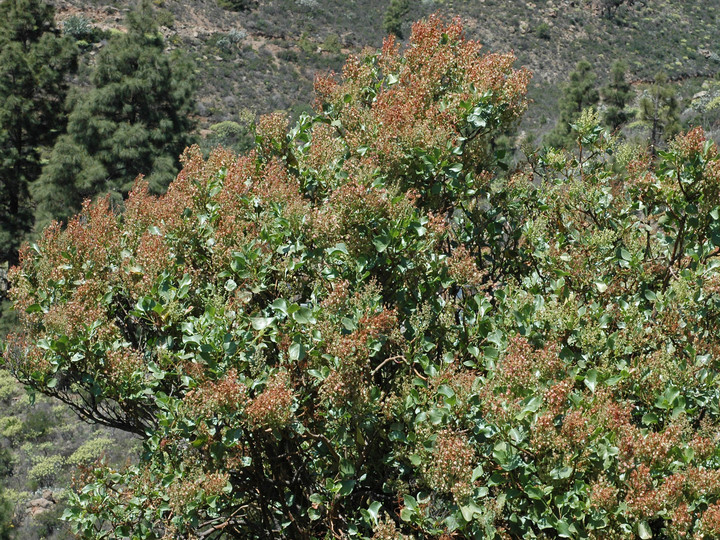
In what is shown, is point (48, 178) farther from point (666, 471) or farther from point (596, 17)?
point (596, 17)

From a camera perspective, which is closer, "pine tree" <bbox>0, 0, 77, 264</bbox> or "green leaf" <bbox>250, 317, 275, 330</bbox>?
"green leaf" <bbox>250, 317, 275, 330</bbox>

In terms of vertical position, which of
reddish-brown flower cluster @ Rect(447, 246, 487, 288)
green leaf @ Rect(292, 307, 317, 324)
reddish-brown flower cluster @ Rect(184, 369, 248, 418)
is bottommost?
reddish-brown flower cluster @ Rect(184, 369, 248, 418)

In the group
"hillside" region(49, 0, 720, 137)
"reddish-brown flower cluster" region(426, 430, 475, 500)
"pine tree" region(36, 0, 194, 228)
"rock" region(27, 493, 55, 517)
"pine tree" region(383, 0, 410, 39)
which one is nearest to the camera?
"reddish-brown flower cluster" region(426, 430, 475, 500)

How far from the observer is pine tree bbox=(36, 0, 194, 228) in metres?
17.2

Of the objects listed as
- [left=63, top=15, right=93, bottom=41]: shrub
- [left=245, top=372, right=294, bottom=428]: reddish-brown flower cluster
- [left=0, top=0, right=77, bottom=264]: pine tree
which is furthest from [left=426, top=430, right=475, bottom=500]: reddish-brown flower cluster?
[left=63, top=15, right=93, bottom=41]: shrub

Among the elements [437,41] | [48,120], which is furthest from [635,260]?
[48,120]

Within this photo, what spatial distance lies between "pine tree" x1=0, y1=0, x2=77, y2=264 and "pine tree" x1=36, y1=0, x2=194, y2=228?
3.45 ft

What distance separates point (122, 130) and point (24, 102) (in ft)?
10.3

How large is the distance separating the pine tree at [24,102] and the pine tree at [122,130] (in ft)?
3.45

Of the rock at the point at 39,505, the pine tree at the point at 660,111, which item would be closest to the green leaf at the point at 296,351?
the rock at the point at 39,505

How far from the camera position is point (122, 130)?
60.4 feet

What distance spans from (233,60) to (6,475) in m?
35.2

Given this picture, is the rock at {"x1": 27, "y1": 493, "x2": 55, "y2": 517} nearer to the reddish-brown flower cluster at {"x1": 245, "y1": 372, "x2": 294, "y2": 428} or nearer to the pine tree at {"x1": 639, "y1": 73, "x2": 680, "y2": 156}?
the reddish-brown flower cluster at {"x1": 245, "y1": 372, "x2": 294, "y2": 428}

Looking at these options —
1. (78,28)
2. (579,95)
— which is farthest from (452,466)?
(78,28)
